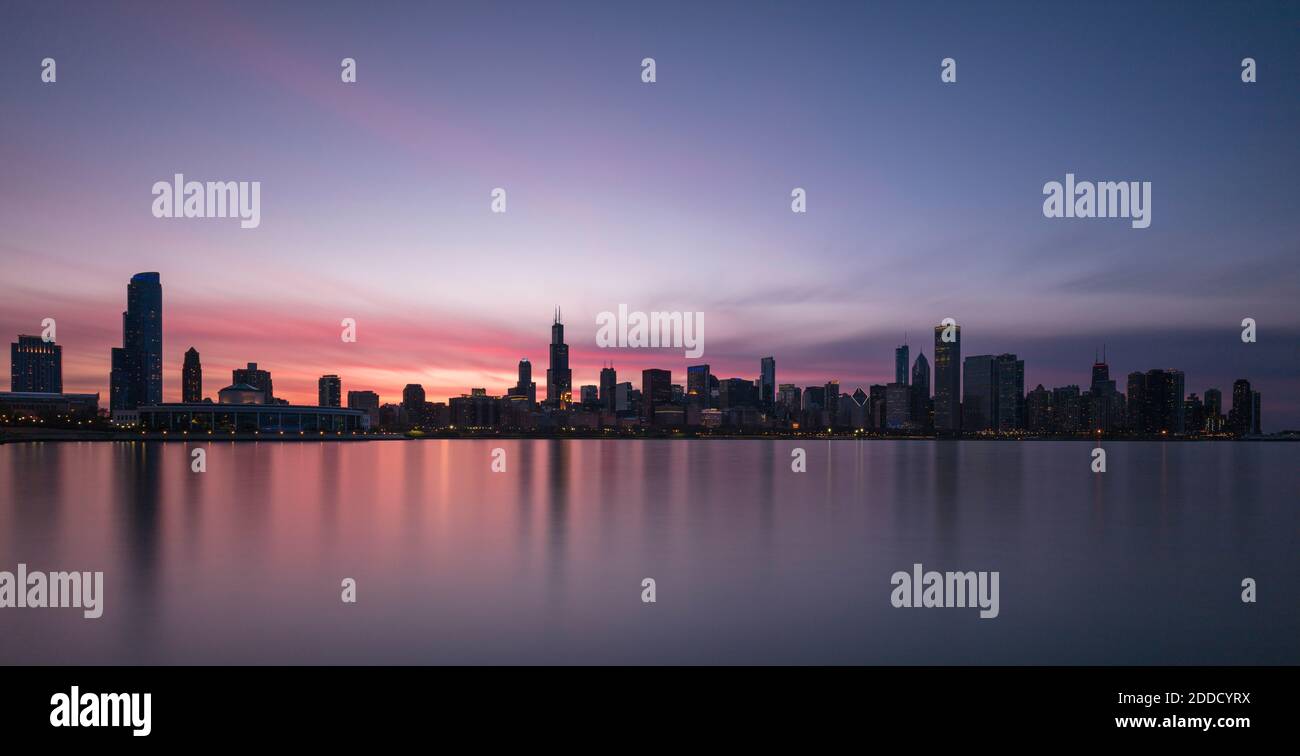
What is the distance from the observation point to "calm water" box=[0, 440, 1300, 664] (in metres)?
14.6

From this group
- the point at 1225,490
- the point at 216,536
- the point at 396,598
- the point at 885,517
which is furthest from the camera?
the point at 1225,490

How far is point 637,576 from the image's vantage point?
2095 centimetres

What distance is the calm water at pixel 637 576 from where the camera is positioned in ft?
48.0
